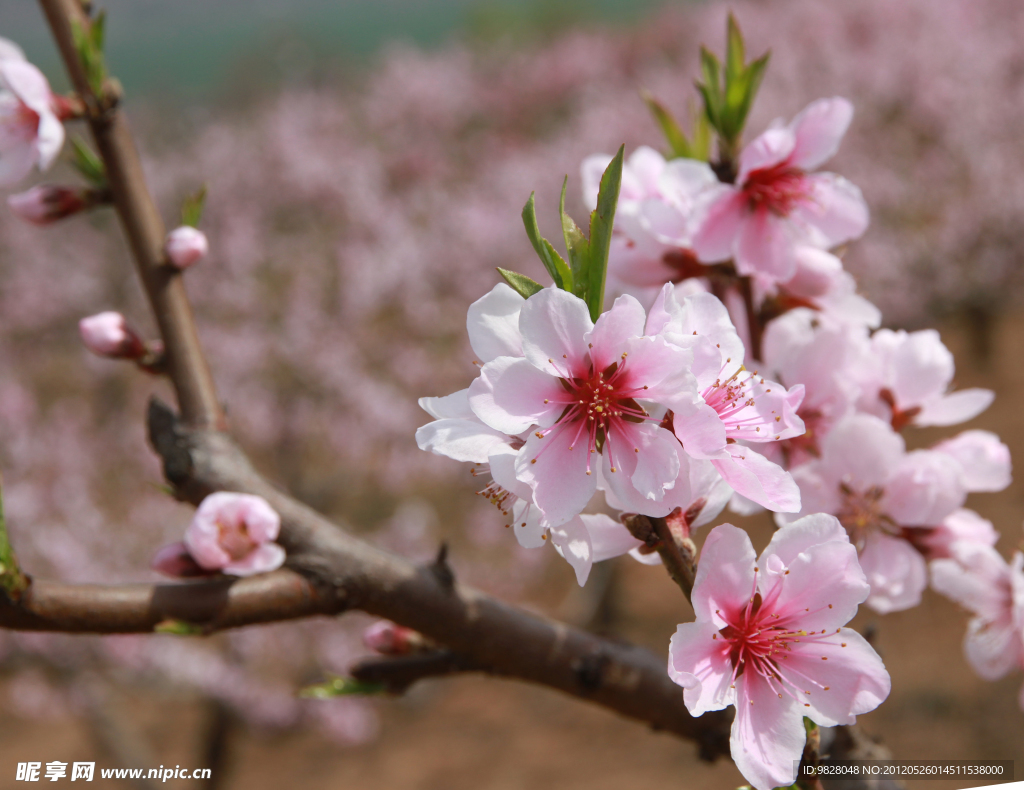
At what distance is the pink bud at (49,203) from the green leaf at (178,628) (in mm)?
574

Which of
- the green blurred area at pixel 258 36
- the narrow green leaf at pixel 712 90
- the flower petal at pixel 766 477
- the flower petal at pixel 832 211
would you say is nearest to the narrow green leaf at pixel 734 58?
the narrow green leaf at pixel 712 90

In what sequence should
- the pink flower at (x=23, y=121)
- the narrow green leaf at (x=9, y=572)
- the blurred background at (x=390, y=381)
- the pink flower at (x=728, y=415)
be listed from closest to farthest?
1. the pink flower at (x=728, y=415)
2. the narrow green leaf at (x=9, y=572)
3. the pink flower at (x=23, y=121)
4. the blurred background at (x=390, y=381)

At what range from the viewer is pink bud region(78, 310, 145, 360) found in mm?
912

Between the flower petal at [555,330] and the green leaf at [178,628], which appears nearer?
the flower petal at [555,330]

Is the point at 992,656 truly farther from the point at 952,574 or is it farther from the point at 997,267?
the point at 997,267

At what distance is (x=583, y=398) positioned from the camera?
1.71 ft

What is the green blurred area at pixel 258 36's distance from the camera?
7.58 metres

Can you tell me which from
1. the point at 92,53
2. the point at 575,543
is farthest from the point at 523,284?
the point at 92,53

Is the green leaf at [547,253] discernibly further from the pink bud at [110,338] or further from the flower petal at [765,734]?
the pink bud at [110,338]

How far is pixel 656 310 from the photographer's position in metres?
0.49

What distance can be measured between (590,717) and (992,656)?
3.47 m

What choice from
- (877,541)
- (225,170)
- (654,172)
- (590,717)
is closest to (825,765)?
(877,541)

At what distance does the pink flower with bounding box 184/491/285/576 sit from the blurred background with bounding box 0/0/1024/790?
2786 mm

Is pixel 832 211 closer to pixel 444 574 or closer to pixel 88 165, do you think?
pixel 444 574
